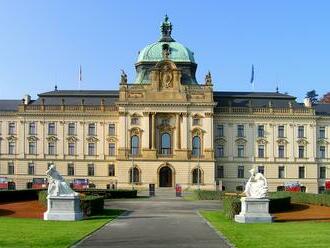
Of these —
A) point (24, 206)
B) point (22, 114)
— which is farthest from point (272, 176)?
point (24, 206)

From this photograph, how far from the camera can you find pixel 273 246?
83.3 feet

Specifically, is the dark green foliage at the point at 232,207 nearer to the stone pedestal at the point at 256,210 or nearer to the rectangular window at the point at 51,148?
the stone pedestal at the point at 256,210

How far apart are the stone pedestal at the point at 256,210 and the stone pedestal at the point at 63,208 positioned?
9.70 m

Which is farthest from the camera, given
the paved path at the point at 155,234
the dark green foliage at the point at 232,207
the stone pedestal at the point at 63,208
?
the dark green foliage at the point at 232,207

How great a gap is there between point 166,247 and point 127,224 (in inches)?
445

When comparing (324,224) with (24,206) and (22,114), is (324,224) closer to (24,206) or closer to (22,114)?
(24,206)

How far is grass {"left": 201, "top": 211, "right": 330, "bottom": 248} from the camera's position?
86.7ft

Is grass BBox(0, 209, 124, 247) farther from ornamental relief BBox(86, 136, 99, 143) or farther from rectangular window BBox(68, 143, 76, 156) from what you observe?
rectangular window BBox(68, 143, 76, 156)

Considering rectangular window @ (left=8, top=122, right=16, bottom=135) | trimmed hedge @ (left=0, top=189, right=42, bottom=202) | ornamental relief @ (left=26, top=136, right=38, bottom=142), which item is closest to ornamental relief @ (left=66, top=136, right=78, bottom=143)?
ornamental relief @ (left=26, top=136, right=38, bottom=142)

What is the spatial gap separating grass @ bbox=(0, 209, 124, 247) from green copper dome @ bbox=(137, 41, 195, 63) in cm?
7630

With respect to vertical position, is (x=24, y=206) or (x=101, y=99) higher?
(x=101, y=99)

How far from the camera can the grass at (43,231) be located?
1039 inches

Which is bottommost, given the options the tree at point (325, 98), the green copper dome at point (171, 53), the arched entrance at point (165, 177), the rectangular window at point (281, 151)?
the arched entrance at point (165, 177)

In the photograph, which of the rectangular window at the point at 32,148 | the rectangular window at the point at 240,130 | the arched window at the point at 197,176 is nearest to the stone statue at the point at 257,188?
the arched window at the point at 197,176
